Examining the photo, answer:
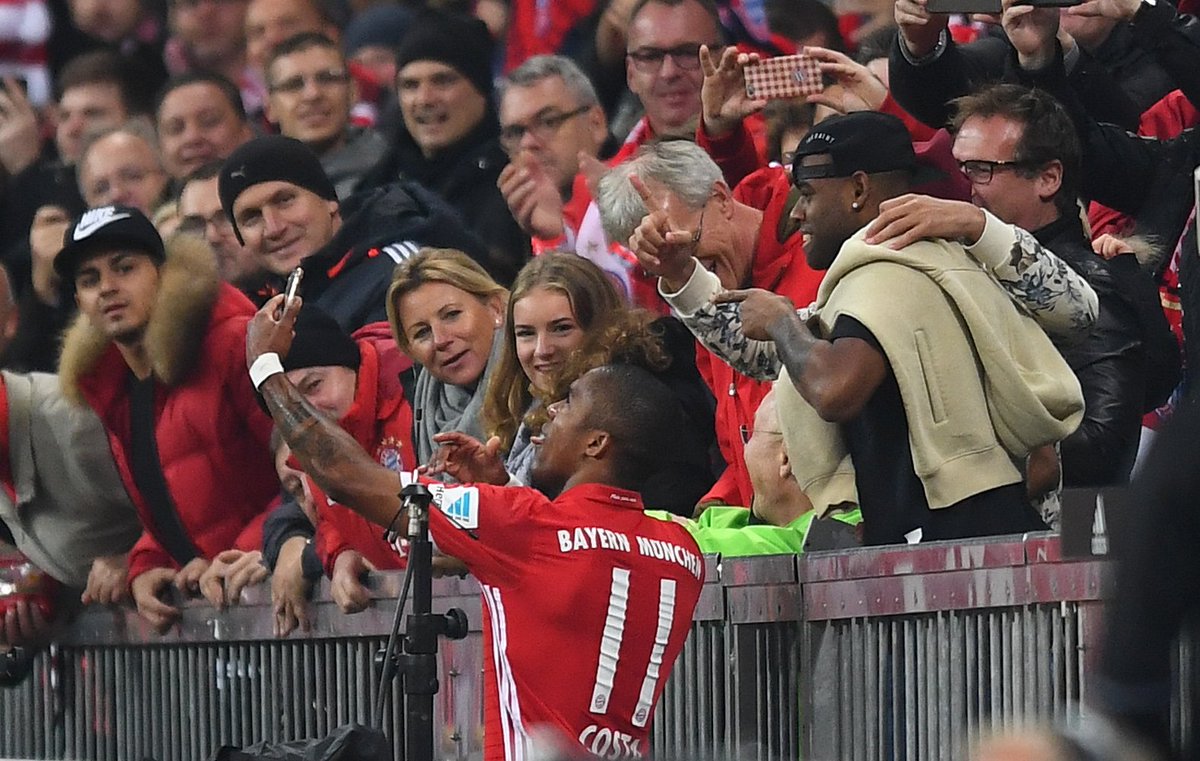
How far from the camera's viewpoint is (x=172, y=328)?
868 centimetres

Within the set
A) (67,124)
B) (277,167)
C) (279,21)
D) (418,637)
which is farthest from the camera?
(67,124)

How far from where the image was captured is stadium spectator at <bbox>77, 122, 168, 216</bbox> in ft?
38.6

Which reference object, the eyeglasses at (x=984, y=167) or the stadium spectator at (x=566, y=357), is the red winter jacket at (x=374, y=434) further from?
the eyeglasses at (x=984, y=167)

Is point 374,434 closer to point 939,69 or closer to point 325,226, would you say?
point 325,226

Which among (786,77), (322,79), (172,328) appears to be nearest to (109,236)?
(172,328)

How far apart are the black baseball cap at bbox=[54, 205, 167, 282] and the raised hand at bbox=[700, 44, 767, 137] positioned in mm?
2309

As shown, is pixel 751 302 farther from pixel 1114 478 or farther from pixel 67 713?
pixel 67 713

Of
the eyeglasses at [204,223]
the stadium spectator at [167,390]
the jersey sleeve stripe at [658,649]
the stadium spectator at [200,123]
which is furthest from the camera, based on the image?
the stadium spectator at [200,123]

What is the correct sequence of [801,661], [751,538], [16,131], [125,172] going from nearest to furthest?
[801,661], [751,538], [125,172], [16,131]

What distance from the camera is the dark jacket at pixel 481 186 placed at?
9.61 m

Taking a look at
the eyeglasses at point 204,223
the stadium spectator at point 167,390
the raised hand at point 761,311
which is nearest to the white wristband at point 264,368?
the raised hand at point 761,311

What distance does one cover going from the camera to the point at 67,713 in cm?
896

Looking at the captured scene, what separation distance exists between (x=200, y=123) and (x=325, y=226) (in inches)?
95.7

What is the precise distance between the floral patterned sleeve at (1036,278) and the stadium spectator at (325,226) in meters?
3.47
